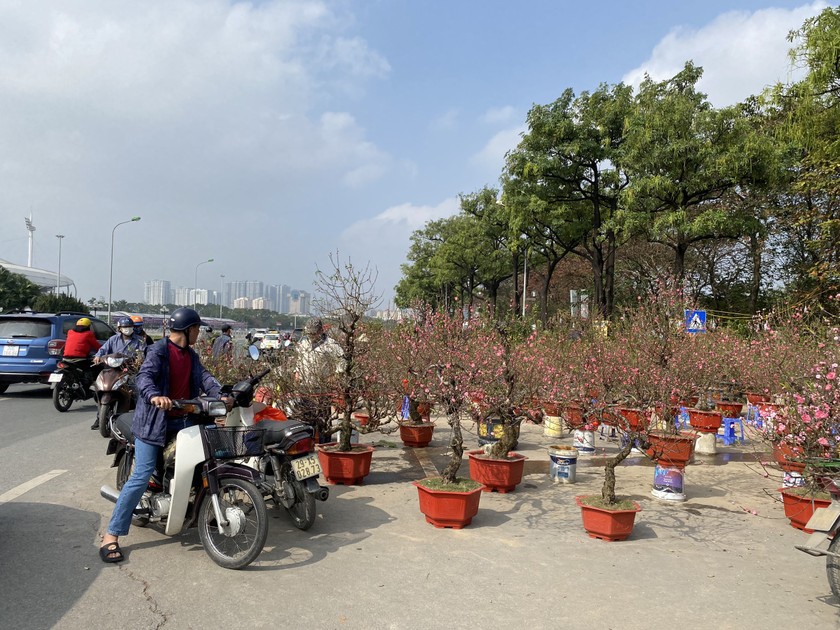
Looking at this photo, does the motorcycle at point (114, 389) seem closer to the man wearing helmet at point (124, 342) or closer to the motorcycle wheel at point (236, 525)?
the man wearing helmet at point (124, 342)

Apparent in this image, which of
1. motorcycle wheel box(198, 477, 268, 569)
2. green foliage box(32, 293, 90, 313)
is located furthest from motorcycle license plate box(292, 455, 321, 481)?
green foliage box(32, 293, 90, 313)

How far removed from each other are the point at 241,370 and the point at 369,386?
318 centimetres

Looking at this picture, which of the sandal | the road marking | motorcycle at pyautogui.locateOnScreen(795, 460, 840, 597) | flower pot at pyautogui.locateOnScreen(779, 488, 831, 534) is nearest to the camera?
motorcycle at pyautogui.locateOnScreen(795, 460, 840, 597)

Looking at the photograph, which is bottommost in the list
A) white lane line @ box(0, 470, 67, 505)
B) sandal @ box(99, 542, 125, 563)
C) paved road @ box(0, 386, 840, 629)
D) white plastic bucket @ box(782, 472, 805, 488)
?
paved road @ box(0, 386, 840, 629)

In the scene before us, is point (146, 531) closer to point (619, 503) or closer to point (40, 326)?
point (619, 503)

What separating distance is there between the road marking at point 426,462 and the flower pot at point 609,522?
233 centimetres

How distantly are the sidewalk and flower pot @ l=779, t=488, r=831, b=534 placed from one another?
0.13 m

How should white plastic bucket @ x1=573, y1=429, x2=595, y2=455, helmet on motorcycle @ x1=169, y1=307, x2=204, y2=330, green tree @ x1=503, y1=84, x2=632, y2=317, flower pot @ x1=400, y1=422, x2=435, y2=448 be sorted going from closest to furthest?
helmet on motorcycle @ x1=169, y1=307, x2=204, y2=330
white plastic bucket @ x1=573, y1=429, x2=595, y2=455
flower pot @ x1=400, y1=422, x2=435, y2=448
green tree @ x1=503, y1=84, x2=632, y2=317

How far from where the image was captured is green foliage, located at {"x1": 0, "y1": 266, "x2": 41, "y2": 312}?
159 feet

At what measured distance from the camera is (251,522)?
4180mm

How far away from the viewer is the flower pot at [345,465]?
21.5 ft

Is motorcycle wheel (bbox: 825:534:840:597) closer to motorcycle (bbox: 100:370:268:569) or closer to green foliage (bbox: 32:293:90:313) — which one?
motorcycle (bbox: 100:370:268:569)

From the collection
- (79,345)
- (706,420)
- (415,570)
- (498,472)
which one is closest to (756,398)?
(706,420)

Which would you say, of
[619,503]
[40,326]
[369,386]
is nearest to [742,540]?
[619,503]
